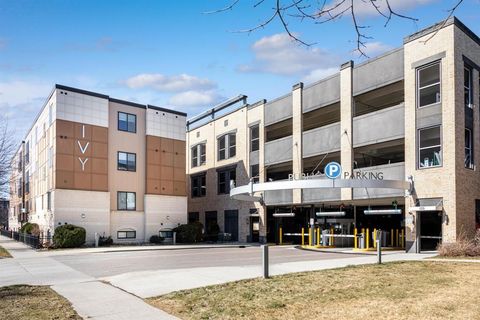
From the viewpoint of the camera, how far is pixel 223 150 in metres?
45.8

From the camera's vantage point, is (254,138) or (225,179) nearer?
(254,138)

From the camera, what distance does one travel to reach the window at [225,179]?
4383 centimetres

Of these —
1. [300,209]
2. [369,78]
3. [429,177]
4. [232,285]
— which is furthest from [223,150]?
[232,285]

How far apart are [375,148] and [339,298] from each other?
894 inches

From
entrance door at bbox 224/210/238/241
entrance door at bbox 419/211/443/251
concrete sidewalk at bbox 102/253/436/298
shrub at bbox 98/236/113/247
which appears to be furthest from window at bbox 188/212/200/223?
concrete sidewalk at bbox 102/253/436/298

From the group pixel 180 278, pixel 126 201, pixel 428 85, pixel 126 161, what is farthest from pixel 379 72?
pixel 126 201

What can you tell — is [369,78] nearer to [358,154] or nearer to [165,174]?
[358,154]

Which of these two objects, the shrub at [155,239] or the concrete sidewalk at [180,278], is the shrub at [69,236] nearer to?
the shrub at [155,239]

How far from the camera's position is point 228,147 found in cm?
4488

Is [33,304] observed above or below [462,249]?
above

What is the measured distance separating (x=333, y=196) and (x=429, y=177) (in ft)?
24.6

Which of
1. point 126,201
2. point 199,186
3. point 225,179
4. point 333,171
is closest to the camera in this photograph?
point 333,171

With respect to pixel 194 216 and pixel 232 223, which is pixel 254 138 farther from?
pixel 194 216

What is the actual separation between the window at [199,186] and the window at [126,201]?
946 centimetres
